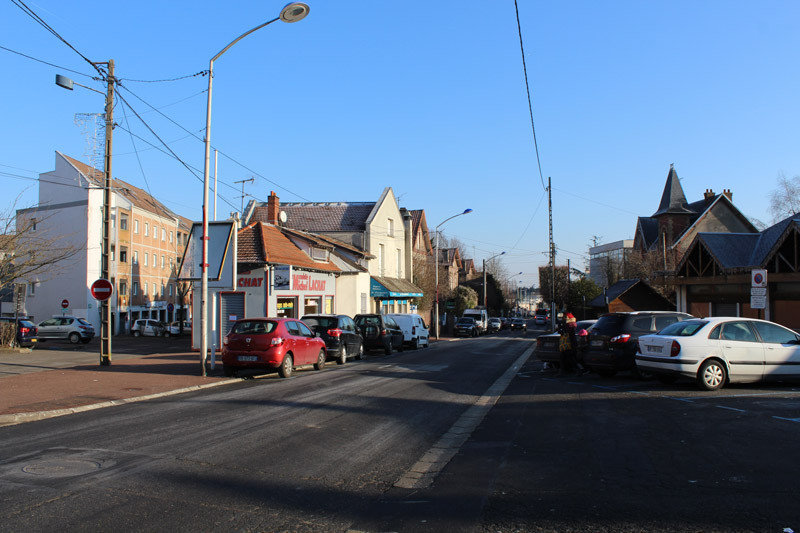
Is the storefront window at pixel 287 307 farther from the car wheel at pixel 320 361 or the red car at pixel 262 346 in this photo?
the red car at pixel 262 346

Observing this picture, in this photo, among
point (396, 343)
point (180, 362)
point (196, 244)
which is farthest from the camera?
point (396, 343)

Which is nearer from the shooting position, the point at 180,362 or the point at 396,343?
the point at 180,362

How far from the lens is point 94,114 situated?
57.5 feet

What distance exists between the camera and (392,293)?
39344 millimetres

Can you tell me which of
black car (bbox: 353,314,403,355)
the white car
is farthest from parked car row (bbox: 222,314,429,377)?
the white car

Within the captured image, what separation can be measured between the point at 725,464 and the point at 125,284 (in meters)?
55.8

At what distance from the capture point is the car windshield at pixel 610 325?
14164mm

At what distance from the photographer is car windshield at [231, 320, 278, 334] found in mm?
14945

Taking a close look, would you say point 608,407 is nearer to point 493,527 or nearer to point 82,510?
point 493,527

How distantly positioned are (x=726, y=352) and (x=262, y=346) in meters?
10.5

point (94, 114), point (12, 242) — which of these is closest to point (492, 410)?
point (94, 114)

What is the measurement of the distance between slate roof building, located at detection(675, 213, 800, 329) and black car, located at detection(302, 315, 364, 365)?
13.7 meters

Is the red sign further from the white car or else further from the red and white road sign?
the white car

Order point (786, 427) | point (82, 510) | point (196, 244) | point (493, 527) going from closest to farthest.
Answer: point (493, 527)
point (82, 510)
point (786, 427)
point (196, 244)
